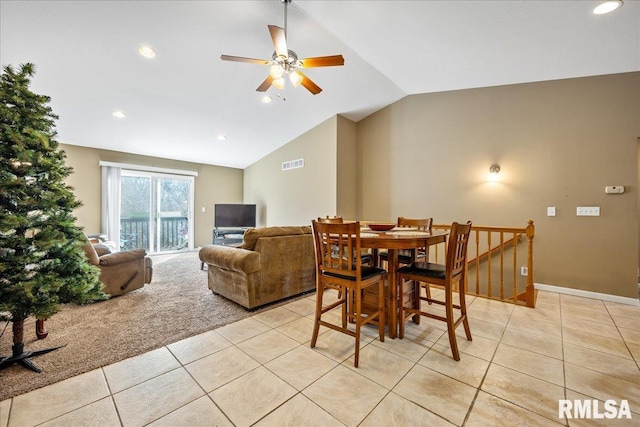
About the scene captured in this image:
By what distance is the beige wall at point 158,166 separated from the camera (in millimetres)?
5207

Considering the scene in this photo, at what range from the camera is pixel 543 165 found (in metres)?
3.56

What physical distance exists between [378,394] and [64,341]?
2552 millimetres

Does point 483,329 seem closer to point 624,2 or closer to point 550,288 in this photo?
point 550,288

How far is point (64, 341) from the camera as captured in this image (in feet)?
6.95

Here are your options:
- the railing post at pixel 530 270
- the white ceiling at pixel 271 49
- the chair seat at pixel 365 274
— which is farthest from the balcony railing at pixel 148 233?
the railing post at pixel 530 270

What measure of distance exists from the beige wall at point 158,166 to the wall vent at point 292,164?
2236 millimetres

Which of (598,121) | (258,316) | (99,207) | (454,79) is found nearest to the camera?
(258,316)

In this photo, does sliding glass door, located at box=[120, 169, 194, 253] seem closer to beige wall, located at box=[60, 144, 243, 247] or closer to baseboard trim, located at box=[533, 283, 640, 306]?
A: beige wall, located at box=[60, 144, 243, 247]

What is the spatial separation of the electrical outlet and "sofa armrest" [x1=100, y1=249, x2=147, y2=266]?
581cm

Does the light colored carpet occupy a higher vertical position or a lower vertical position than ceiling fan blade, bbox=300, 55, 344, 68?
lower

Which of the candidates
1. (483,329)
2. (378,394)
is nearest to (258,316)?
(378,394)

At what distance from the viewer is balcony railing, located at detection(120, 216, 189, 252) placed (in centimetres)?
594

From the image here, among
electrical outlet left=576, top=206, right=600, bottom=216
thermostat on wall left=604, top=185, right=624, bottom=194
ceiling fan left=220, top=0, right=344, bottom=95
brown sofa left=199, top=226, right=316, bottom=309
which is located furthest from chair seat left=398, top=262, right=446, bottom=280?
thermostat on wall left=604, top=185, right=624, bottom=194

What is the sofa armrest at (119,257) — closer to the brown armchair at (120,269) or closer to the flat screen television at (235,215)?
the brown armchair at (120,269)
